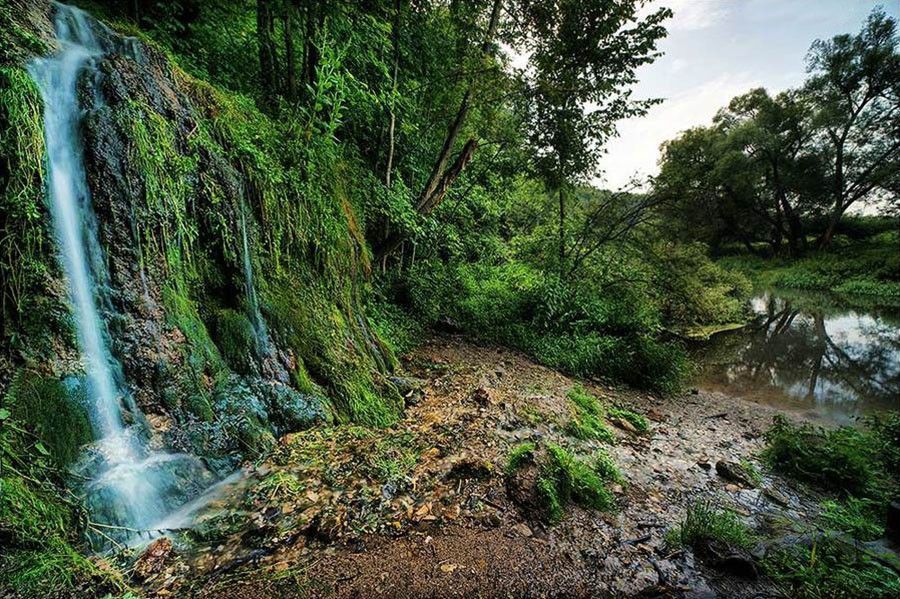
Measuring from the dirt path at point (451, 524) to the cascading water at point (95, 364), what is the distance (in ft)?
1.67

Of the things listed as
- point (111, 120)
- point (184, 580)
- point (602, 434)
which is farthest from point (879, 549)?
point (111, 120)

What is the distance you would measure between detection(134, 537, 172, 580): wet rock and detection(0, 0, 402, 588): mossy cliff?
1.00 feet

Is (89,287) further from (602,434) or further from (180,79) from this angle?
(602,434)

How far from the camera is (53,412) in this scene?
2254mm

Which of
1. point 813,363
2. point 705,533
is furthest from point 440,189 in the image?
point 813,363

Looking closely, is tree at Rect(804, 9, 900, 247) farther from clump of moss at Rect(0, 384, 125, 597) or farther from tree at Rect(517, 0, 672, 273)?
clump of moss at Rect(0, 384, 125, 597)

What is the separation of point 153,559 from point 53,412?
3.48ft

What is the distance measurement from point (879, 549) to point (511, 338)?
6.05 metres

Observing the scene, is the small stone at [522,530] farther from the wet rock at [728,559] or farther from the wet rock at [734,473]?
the wet rock at [734,473]

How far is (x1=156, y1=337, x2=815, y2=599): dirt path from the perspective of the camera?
2.24 m

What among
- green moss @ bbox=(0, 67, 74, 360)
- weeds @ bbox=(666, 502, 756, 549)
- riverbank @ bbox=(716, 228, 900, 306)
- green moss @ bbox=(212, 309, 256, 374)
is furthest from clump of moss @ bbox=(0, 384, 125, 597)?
riverbank @ bbox=(716, 228, 900, 306)

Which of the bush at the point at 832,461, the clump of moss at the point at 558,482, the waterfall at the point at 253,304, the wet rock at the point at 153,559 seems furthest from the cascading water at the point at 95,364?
the bush at the point at 832,461

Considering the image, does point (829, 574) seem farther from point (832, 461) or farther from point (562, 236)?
point (562, 236)

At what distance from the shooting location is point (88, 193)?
8.66ft
